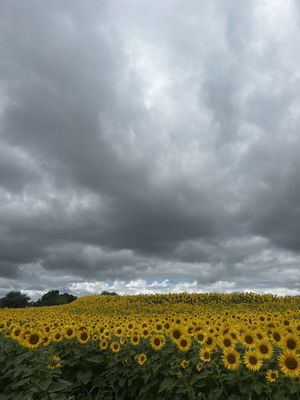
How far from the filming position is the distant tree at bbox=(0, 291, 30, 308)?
2512 inches

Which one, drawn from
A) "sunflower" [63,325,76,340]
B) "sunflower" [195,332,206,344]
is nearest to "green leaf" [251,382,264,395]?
"sunflower" [195,332,206,344]

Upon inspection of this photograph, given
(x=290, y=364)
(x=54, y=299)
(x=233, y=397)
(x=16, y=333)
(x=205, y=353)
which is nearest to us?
(x=290, y=364)

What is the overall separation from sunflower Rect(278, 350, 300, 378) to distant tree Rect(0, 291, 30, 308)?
2440 inches

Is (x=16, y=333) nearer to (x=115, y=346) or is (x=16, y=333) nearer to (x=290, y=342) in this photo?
(x=115, y=346)

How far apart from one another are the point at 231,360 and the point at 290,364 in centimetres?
106

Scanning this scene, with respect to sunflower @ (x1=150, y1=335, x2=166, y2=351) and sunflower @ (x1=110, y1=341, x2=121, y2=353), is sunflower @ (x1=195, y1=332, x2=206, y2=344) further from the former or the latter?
sunflower @ (x1=110, y1=341, x2=121, y2=353)

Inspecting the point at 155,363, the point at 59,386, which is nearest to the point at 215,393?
the point at 155,363

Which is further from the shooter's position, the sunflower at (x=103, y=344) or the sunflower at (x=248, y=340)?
the sunflower at (x=103, y=344)

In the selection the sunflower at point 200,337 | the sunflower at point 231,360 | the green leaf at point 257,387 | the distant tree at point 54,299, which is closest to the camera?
the green leaf at point 257,387

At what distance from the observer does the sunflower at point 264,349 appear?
741 cm

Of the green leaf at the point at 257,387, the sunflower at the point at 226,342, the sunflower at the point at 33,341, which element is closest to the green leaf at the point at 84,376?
the sunflower at the point at 33,341

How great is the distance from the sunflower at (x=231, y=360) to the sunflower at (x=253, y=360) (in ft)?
0.49

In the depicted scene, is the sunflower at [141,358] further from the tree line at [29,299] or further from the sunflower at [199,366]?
the tree line at [29,299]

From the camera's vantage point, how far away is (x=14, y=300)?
2542 inches
